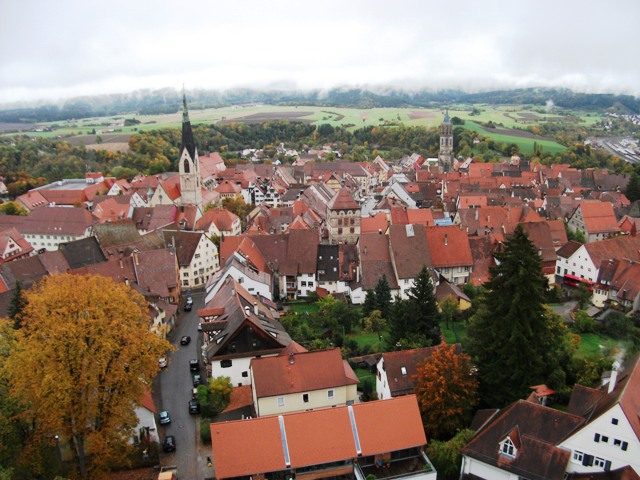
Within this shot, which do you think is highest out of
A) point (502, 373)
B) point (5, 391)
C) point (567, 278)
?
point (5, 391)

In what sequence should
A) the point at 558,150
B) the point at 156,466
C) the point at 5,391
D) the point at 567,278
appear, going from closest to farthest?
the point at 5,391 < the point at 156,466 < the point at 567,278 < the point at 558,150

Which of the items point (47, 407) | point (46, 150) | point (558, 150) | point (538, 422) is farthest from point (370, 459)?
point (46, 150)

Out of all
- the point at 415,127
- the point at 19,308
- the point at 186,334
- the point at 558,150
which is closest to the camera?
the point at 19,308

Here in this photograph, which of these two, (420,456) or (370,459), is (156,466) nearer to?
(370,459)

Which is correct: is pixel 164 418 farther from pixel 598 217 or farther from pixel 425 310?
pixel 598 217

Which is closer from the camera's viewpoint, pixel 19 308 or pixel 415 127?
pixel 19 308

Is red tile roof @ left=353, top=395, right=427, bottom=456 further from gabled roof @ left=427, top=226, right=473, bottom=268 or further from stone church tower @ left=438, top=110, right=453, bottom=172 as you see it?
stone church tower @ left=438, top=110, right=453, bottom=172

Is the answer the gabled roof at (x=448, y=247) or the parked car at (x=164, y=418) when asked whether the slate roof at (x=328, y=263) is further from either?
the parked car at (x=164, y=418)

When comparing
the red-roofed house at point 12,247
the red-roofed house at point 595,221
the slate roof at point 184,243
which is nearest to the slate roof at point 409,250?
the slate roof at point 184,243
